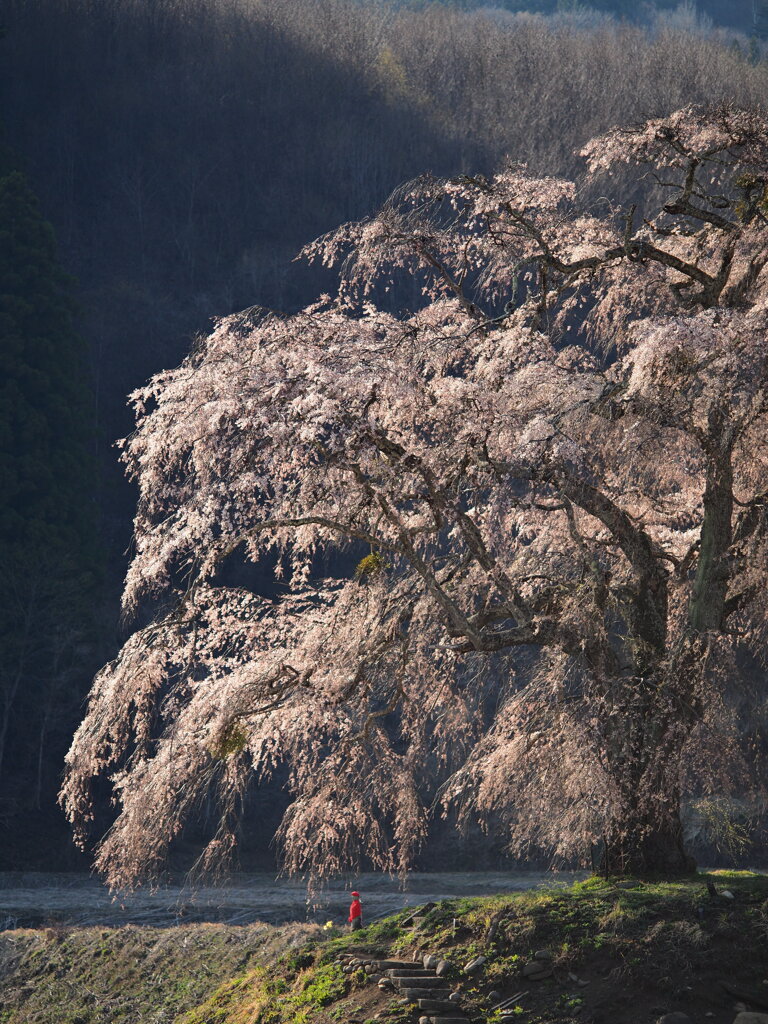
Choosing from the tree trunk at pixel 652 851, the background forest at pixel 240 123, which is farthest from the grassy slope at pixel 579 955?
the background forest at pixel 240 123

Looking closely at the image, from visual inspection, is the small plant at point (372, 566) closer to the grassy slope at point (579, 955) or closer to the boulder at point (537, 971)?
the grassy slope at point (579, 955)

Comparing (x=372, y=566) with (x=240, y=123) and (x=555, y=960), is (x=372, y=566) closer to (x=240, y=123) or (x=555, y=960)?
(x=555, y=960)

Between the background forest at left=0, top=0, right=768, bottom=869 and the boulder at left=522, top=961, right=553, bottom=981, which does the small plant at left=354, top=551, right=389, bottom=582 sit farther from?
the background forest at left=0, top=0, right=768, bottom=869

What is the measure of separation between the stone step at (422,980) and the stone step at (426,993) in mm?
79

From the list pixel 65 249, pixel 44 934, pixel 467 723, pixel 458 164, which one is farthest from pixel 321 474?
pixel 458 164

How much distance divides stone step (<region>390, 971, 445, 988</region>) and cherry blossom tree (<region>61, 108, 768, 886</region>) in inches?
49.7

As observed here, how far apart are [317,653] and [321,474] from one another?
6.21 feet

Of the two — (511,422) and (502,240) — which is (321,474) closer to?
(511,422)

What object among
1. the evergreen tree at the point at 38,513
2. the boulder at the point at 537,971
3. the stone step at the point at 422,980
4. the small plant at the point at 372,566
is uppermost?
the evergreen tree at the point at 38,513

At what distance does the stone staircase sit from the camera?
8.28m

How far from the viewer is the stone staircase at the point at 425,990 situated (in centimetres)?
828

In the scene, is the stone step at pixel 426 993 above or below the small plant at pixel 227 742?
below

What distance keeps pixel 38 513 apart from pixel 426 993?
1914 cm

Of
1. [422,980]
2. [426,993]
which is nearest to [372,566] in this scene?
[422,980]
